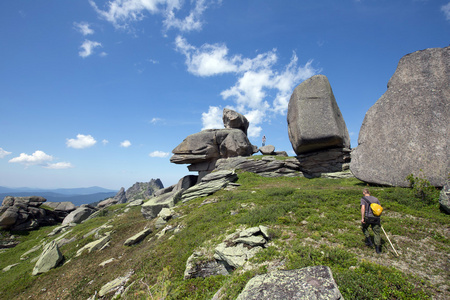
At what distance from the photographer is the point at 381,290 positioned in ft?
19.7

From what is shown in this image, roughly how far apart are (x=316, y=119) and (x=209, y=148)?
63.8 feet

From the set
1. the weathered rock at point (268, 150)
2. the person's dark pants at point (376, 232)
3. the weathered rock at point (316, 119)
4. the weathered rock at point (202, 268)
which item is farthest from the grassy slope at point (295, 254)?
the weathered rock at point (268, 150)

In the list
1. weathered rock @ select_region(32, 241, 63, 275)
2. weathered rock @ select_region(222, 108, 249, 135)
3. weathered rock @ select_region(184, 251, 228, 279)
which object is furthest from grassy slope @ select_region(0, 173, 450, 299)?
weathered rock @ select_region(222, 108, 249, 135)

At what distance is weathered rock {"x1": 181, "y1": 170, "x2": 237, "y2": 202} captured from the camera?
79.4 feet

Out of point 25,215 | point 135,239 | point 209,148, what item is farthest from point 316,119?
point 25,215

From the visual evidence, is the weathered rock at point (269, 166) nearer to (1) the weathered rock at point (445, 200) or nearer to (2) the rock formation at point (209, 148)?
(2) the rock formation at point (209, 148)

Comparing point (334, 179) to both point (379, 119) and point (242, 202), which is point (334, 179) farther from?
point (242, 202)

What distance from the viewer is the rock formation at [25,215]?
3622cm

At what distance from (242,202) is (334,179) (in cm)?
1415

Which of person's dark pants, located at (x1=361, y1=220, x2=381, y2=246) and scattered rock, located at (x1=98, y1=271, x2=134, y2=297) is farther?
scattered rock, located at (x1=98, y1=271, x2=134, y2=297)

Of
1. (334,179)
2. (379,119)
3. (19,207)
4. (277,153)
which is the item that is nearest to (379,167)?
(379,119)

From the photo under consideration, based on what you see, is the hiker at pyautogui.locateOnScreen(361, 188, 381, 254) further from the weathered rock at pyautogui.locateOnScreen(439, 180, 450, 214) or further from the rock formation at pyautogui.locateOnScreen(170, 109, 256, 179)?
the rock formation at pyautogui.locateOnScreen(170, 109, 256, 179)

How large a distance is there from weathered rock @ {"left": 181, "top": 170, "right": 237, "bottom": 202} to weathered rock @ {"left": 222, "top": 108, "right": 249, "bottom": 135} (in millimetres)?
15454

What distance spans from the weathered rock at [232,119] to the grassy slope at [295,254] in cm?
2417
